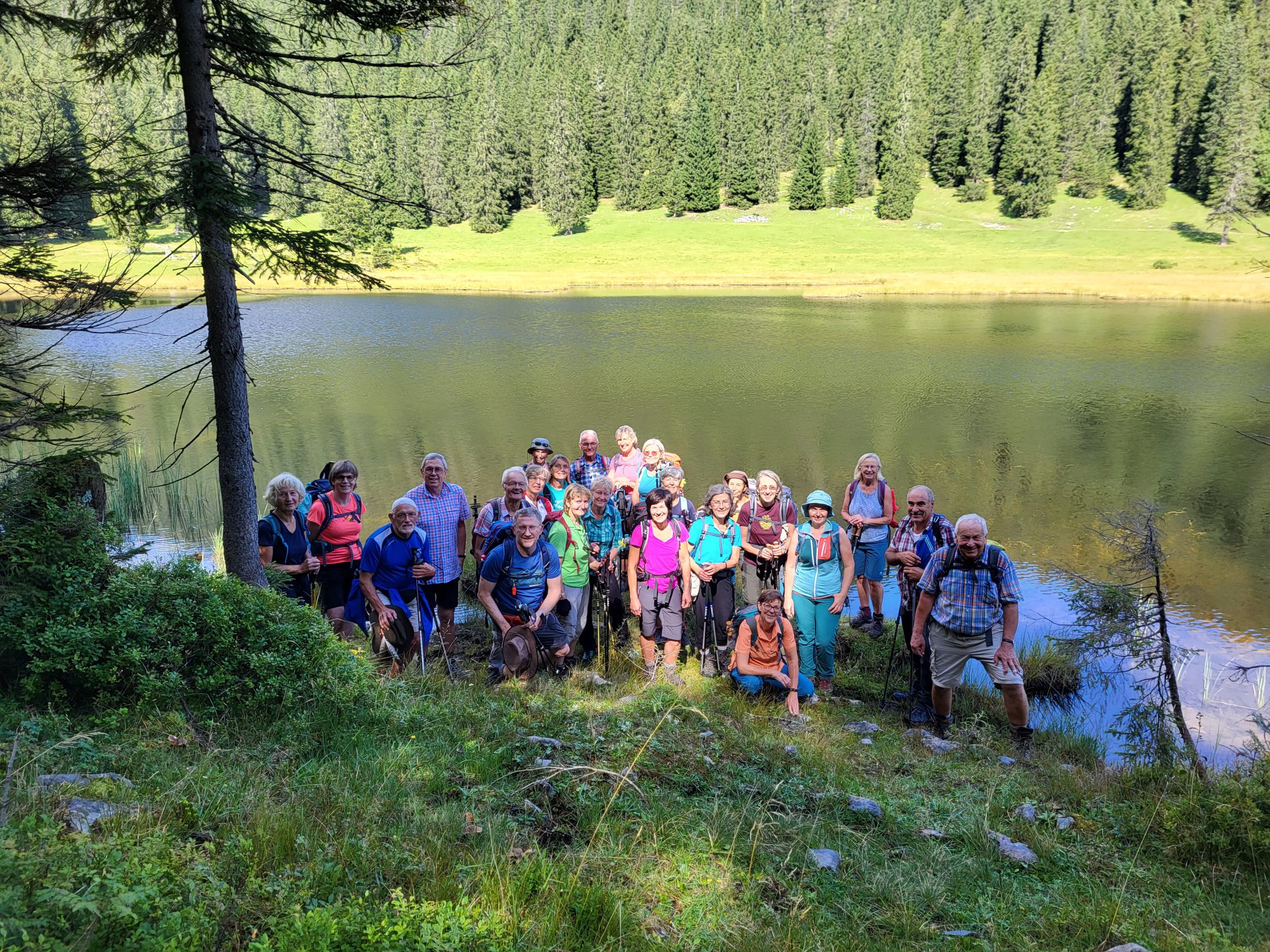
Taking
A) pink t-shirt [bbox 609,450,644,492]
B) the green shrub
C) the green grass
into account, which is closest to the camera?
the green grass

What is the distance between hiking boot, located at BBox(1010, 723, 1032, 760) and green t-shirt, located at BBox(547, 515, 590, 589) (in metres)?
4.30

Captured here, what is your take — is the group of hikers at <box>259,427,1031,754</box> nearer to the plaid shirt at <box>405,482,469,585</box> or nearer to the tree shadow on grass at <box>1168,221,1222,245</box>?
the plaid shirt at <box>405,482,469,585</box>

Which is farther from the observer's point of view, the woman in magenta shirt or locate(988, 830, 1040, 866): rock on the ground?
the woman in magenta shirt

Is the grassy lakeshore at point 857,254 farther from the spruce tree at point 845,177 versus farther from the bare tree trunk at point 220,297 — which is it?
the bare tree trunk at point 220,297

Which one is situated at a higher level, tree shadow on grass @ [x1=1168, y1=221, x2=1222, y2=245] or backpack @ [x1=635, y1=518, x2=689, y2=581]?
tree shadow on grass @ [x1=1168, y1=221, x2=1222, y2=245]

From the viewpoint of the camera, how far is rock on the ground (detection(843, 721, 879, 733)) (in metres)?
6.83

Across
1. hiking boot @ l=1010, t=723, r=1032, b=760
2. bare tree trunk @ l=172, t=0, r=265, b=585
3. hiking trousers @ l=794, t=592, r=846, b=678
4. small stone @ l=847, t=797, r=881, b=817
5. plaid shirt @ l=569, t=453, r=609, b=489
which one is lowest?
hiking boot @ l=1010, t=723, r=1032, b=760

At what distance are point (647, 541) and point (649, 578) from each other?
39 centimetres

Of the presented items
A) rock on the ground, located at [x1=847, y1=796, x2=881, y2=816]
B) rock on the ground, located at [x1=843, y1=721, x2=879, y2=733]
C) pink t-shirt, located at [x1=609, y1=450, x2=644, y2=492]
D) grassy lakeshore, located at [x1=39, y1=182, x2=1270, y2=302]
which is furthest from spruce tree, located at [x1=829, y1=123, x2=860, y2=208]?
rock on the ground, located at [x1=847, y1=796, x2=881, y2=816]

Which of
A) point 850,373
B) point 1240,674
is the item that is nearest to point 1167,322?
point 850,373

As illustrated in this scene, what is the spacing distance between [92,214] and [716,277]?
177 feet

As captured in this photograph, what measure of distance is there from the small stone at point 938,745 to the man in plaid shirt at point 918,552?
0.50 meters

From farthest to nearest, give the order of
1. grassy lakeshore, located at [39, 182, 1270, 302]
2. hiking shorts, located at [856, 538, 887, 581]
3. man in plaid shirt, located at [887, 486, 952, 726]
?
grassy lakeshore, located at [39, 182, 1270, 302] → hiking shorts, located at [856, 538, 887, 581] → man in plaid shirt, located at [887, 486, 952, 726]

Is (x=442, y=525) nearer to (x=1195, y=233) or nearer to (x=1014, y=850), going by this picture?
(x=1014, y=850)
